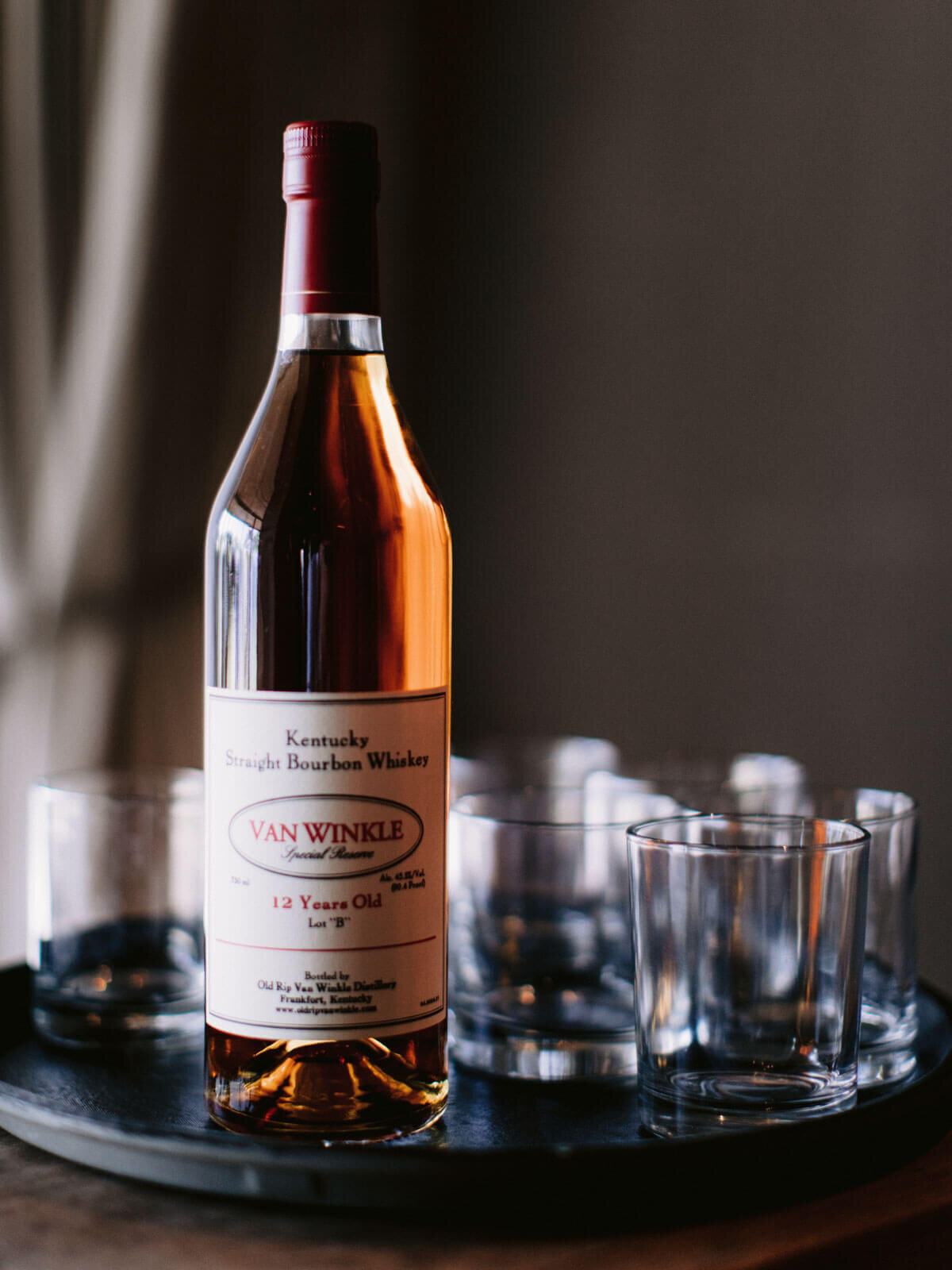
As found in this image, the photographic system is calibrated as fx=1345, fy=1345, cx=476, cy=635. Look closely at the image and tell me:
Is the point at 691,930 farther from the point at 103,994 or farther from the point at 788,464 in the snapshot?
the point at 788,464

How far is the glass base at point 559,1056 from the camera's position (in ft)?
2.11

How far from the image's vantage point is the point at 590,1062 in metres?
0.64

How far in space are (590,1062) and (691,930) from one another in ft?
0.44

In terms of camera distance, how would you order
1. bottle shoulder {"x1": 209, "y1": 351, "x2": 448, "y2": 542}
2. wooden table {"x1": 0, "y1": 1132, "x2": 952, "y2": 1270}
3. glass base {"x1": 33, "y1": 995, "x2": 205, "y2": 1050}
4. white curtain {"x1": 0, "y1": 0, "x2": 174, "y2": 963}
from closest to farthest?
wooden table {"x1": 0, "y1": 1132, "x2": 952, "y2": 1270}, bottle shoulder {"x1": 209, "y1": 351, "x2": 448, "y2": 542}, glass base {"x1": 33, "y1": 995, "x2": 205, "y2": 1050}, white curtain {"x1": 0, "y1": 0, "x2": 174, "y2": 963}

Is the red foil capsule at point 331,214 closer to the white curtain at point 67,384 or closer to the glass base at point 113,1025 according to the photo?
the glass base at point 113,1025

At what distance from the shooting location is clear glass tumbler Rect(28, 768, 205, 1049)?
2.34 ft

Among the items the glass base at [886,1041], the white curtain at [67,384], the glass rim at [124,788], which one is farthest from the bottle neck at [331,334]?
the white curtain at [67,384]

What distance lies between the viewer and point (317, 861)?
54 cm

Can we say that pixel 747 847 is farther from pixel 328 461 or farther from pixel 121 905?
pixel 121 905

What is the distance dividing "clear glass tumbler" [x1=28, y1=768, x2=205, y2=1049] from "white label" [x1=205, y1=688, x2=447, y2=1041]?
0.58ft

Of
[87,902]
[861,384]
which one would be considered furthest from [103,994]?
[861,384]

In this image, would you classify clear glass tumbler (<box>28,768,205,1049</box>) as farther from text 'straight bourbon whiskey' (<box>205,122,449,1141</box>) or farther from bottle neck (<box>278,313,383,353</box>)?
bottle neck (<box>278,313,383,353</box>)

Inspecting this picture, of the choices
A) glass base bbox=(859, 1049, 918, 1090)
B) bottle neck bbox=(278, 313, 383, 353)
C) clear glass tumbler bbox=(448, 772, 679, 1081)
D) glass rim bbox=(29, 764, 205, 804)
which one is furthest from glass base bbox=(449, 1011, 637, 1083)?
bottle neck bbox=(278, 313, 383, 353)

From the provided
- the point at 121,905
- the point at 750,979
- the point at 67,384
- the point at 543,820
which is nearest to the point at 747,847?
the point at 750,979
